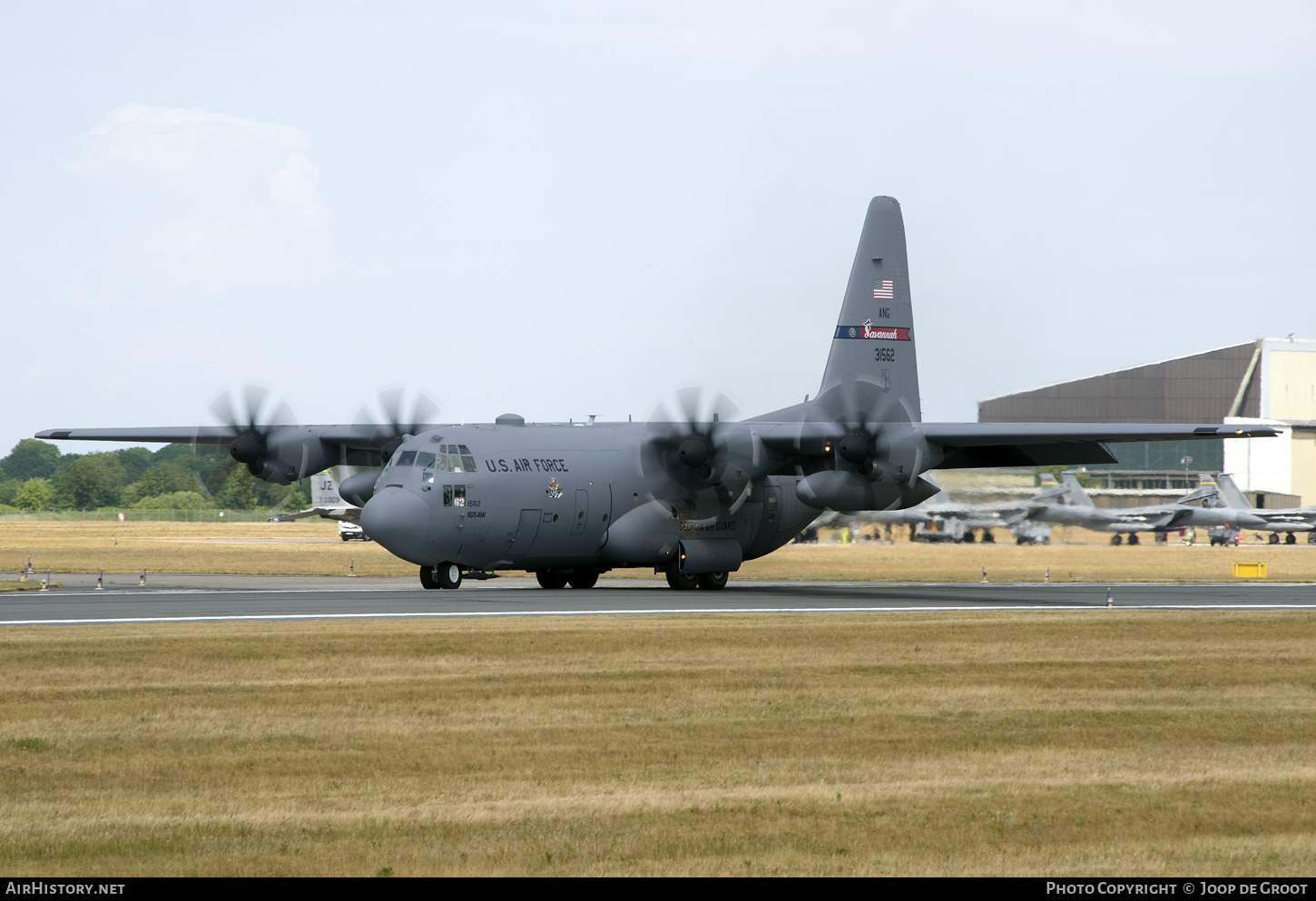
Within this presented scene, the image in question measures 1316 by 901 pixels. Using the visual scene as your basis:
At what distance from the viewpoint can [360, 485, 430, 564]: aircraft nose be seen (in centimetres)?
2980

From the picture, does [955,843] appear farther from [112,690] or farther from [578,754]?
[112,690]

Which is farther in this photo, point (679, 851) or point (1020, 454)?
point (1020, 454)

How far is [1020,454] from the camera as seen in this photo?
118 ft

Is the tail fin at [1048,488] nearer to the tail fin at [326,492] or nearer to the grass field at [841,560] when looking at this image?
the grass field at [841,560]

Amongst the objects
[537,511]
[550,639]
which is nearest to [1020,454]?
[537,511]

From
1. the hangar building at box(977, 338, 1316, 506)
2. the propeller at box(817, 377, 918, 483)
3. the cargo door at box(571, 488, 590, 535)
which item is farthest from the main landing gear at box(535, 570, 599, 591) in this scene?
the hangar building at box(977, 338, 1316, 506)

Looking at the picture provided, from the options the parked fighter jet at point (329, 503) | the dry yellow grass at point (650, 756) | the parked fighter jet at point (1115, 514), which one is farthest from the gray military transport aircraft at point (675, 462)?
the parked fighter jet at point (329, 503)

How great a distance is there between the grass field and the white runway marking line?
13.5 metres

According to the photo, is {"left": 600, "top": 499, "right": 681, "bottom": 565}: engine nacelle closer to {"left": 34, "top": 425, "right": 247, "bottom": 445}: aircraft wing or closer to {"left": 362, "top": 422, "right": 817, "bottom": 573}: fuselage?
{"left": 362, "top": 422, "right": 817, "bottom": 573}: fuselage

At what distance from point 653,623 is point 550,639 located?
10.8 feet

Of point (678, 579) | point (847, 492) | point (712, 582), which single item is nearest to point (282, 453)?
point (678, 579)

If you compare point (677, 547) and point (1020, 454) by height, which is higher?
point (1020, 454)

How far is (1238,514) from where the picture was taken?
74.9 meters

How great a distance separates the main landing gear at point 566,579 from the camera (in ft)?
118
